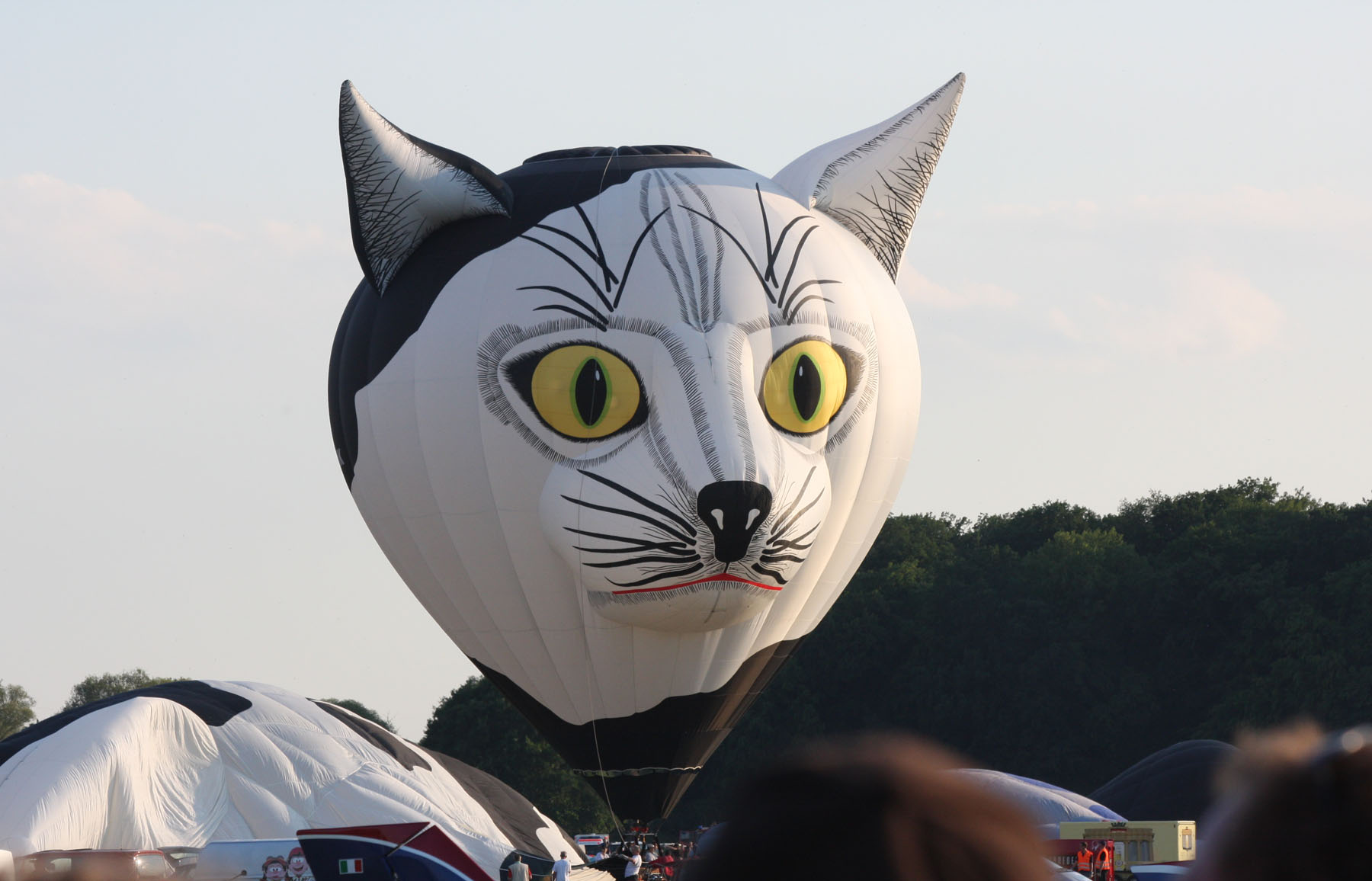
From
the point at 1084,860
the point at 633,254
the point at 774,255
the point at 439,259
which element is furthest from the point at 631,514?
the point at 1084,860

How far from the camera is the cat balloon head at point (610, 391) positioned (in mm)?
14953

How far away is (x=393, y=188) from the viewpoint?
16766 millimetres

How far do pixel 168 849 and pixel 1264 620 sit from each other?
23688mm

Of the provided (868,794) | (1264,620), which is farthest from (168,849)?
(1264,620)

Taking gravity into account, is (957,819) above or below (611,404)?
below

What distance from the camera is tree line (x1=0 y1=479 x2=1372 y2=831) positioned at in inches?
1430

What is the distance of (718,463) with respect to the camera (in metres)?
14.9

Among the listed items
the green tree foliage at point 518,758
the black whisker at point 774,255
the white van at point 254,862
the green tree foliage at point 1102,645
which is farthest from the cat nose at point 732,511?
the green tree foliage at point 518,758

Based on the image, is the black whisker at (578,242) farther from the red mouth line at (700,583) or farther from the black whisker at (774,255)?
the red mouth line at (700,583)

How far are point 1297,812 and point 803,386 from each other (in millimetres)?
14220

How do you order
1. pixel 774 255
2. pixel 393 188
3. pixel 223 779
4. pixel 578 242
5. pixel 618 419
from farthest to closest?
pixel 223 779
pixel 393 188
pixel 774 255
pixel 578 242
pixel 618 419

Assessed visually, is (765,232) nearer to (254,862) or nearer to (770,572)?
(770,572)

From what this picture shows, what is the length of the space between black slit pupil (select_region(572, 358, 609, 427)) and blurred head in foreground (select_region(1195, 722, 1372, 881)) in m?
13.7

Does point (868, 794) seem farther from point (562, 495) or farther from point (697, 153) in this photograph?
point (697, 153)
